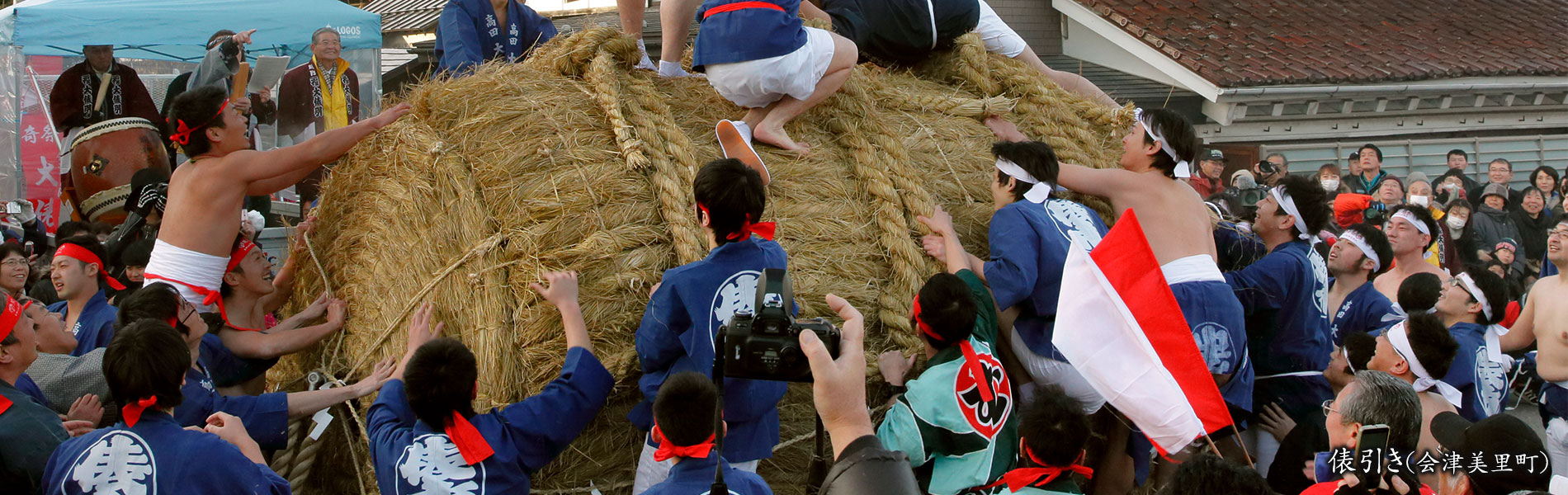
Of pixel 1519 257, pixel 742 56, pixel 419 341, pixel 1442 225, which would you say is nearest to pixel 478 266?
pixel 419 341

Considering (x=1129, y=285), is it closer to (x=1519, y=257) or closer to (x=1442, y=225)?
(x=1442, y=225)

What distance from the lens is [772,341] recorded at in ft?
10.2

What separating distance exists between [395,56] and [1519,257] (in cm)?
1353

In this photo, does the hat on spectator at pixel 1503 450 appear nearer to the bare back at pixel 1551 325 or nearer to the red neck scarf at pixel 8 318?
the bare back at pixel 1551 325

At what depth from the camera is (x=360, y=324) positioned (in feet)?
16.4

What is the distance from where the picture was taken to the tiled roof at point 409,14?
16781 mm

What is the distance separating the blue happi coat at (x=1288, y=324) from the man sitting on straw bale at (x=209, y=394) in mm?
3819

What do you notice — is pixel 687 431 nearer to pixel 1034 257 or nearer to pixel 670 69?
pixel 1034 257

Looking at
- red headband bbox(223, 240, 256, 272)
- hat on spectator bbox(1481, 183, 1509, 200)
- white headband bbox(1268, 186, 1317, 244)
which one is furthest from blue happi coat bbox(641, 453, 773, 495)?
hat on spectator bbox(1481, 183, 1509, 200)

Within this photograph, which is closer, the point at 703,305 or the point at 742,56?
the point at 703,305

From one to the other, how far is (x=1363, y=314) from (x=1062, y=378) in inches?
93.3

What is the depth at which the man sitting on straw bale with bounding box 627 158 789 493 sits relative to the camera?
396cm

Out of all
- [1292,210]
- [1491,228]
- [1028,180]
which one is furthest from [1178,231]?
[1491,228]

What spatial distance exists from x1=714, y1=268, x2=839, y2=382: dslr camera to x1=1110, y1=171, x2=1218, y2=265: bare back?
228 cm
